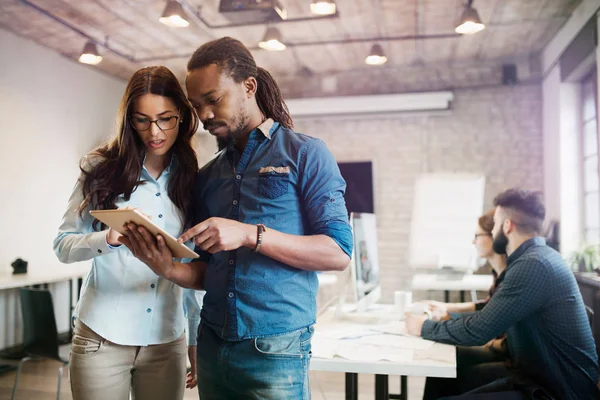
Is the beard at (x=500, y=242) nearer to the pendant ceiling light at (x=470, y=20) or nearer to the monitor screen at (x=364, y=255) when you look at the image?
the monitor screen at (x=364, y=255)

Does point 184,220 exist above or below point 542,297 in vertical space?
above

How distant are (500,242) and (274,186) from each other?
1764 millimetres

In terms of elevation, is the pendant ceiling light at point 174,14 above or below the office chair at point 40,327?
above

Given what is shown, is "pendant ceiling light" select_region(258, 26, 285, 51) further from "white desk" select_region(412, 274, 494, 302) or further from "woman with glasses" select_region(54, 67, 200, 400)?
"woman with glasses" select_region(54, 67, 200, 400)

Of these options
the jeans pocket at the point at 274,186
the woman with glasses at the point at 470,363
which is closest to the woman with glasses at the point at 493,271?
the woman with glasses at the point at 470,363

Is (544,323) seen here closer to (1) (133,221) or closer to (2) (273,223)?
(2) (273,223)

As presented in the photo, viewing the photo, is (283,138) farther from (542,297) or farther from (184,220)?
(542,297)

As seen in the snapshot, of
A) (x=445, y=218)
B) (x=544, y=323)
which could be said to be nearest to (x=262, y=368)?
(x=544, y=323)

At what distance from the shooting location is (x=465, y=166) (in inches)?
255

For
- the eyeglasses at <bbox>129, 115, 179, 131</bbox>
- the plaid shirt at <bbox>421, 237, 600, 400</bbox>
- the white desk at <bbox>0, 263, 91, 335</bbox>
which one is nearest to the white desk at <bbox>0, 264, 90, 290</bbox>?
the white desk at <bbox>0, 263, 91, 335</bbox>

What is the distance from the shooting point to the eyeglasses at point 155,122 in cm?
154

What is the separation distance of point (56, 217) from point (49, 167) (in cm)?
53

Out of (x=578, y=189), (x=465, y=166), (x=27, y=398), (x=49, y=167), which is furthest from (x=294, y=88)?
(x=27, y=398)

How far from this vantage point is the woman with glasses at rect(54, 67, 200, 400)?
56.7 inches
